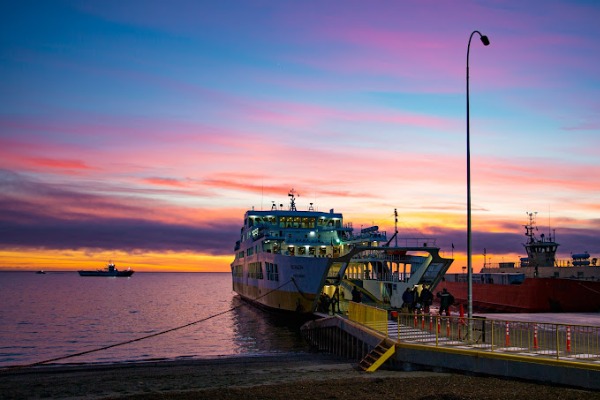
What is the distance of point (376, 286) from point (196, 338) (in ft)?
54.2

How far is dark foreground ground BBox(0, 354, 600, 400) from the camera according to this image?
1673cm

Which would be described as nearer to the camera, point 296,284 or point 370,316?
point 370,316

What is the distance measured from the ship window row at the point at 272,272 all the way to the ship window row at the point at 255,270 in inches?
199

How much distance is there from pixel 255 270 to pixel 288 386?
160 ft

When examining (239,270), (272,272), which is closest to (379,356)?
(272,272)

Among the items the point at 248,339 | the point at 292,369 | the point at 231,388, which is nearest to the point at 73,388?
the point at 231,388

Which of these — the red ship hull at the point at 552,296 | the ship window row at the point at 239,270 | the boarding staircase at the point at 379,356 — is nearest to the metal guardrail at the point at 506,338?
the boarding staircase at the point at 379,356

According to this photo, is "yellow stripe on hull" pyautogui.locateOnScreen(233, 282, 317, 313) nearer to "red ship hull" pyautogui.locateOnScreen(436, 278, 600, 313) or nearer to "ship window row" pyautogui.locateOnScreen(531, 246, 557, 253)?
"red ship hull" pyautogui.locateOnScreen(436, 278, 600, 313)

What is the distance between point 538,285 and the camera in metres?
53.4

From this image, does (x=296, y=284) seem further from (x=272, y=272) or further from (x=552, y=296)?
(x=552, y=296)

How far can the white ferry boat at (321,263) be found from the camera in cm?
4531

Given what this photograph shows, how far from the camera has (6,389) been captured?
66.5ft

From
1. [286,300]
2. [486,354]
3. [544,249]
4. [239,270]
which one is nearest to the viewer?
[486,354]

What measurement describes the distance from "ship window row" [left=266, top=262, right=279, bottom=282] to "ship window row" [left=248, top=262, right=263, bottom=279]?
5064 mm
